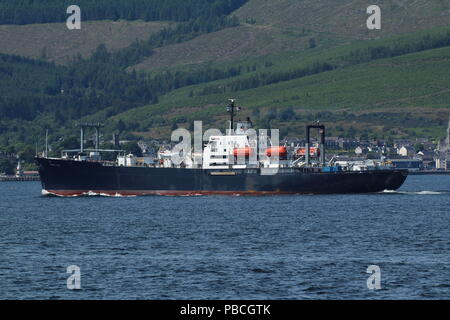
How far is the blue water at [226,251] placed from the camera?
51281 mm

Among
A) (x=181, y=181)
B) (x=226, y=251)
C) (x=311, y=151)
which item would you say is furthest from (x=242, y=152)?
(x=226, y=251)

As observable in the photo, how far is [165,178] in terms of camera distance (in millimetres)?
127375

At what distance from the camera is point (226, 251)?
213 feet

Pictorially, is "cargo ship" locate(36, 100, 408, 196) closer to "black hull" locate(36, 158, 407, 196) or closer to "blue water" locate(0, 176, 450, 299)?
"black hull" locate(36, 158, 407, 196)

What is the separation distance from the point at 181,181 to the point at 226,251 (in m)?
62.8

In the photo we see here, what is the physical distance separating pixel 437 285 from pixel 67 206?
6363 cm

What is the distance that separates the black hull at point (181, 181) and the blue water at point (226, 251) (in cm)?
1791

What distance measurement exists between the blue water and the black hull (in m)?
17.9

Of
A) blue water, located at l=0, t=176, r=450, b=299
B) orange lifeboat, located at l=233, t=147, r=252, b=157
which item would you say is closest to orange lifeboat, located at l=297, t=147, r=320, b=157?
orange lifeboat, located at l=233, t=147, r=252, b=157

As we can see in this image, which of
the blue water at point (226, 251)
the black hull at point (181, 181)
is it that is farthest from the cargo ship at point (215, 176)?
the blue water at point (226, 251)

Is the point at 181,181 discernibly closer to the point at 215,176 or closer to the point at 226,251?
the point at 215,176

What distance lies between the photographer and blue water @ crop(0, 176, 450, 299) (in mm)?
51281

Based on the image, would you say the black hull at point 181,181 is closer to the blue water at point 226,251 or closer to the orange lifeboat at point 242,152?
the orange lifeboat at point 242,152
